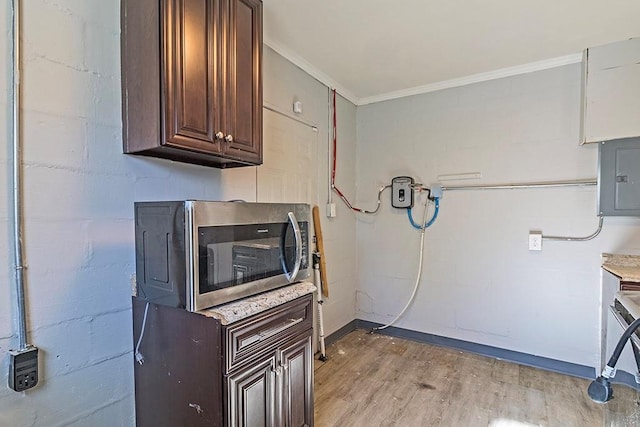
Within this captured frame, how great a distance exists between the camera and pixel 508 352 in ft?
8.97

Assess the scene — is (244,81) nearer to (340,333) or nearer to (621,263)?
(340,333)

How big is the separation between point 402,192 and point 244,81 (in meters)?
1.90

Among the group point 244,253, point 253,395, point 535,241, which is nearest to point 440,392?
point 535,241

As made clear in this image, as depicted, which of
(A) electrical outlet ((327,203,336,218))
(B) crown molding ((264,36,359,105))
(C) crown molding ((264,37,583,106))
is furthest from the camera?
(A) electrical outlet ((327,203,336,218))

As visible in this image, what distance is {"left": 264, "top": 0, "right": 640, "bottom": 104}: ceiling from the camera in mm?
1877

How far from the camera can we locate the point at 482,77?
2.78 metres

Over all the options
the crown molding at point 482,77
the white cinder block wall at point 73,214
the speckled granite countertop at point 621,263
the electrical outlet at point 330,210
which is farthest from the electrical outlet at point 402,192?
the white cinder block wall at point 73,214

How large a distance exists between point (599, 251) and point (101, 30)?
322 cm

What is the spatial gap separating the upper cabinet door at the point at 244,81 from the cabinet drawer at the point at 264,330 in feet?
2.44

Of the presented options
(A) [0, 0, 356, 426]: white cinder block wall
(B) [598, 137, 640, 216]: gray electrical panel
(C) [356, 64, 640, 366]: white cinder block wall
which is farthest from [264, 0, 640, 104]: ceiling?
(A) [0, 0, 356, 426]: white cinder block wall

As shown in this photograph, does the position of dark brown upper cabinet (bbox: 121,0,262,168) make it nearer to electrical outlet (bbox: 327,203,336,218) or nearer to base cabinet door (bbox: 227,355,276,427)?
base cabinet door (bbox: 227,355,276,427)

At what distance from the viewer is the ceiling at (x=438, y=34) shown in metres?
1.88

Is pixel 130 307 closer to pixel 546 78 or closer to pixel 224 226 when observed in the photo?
pixel 224 226

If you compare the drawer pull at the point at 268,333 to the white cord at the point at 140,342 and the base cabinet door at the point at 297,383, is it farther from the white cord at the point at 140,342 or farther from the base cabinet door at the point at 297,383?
the white cord at the point at 140,342
